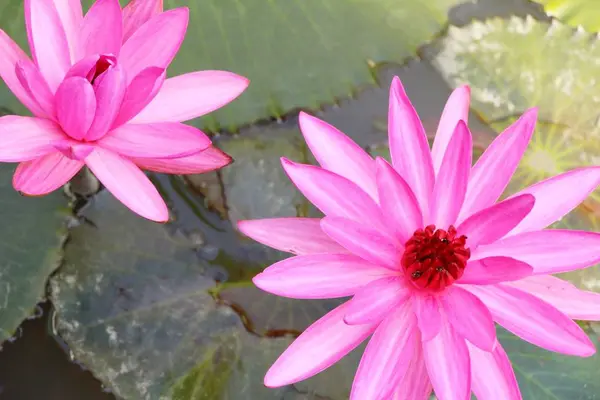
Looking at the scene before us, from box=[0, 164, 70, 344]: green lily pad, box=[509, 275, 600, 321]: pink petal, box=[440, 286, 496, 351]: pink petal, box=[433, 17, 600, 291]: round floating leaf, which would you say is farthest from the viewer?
box=[433, 17, 600, 291]: round floating leaf

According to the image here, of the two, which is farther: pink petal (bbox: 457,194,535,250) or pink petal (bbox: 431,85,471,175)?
pink petal (bbox: 431,85,471,175)

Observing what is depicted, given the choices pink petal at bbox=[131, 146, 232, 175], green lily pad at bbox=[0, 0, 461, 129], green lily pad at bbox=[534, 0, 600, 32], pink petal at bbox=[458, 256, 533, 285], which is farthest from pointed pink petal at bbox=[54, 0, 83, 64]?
green lily pad at bbox=[534, 0, 600, 32]

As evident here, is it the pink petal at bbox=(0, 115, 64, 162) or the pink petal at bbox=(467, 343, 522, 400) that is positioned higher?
the pink petal at bbox=(0, 115, 64, 162)

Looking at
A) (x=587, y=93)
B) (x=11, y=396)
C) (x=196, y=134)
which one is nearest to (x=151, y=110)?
(x=196, y=134)

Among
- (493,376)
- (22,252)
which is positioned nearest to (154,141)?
(22,252)

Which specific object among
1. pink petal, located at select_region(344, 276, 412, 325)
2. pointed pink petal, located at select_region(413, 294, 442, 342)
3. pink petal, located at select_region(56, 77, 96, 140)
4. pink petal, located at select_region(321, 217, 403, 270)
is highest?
pink petal, located at select_region(56, 77, 96, 140)

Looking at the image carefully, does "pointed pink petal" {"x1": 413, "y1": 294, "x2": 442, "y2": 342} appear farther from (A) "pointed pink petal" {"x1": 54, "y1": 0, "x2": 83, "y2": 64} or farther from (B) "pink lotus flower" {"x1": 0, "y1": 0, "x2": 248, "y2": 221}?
(A) "pointed pink petal" {"x1": 54, "y1": 0, "x2": 83, "y2": 64}

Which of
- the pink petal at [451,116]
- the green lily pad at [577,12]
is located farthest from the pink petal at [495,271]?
the green lily pad at [577,12]
